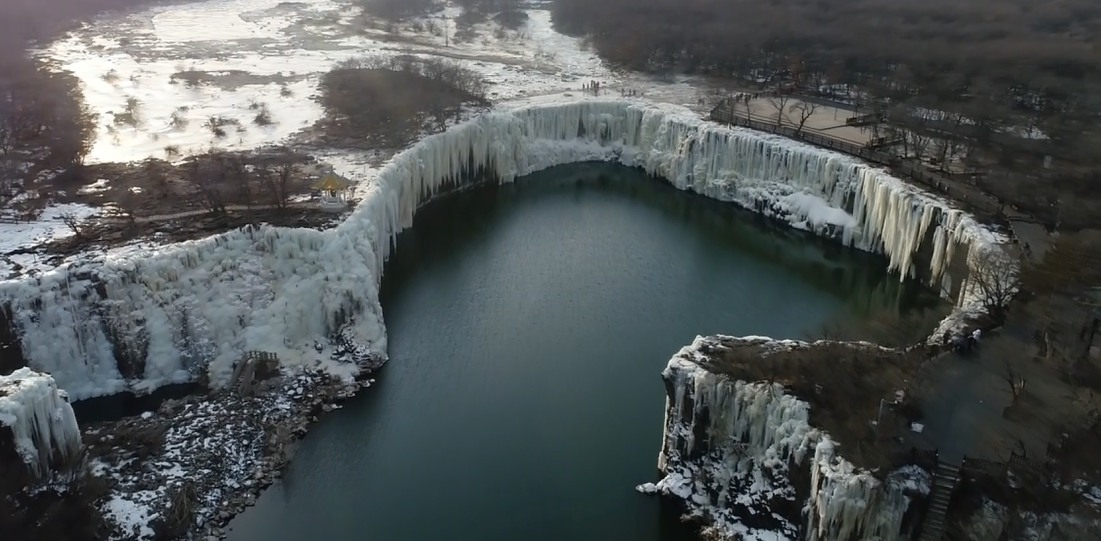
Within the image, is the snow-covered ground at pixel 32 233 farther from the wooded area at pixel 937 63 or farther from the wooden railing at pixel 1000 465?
the wooded area at pixel 937 63

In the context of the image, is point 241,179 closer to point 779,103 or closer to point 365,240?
point 365,240

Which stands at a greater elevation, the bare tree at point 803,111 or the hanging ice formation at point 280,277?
the bare tree at point 803,111

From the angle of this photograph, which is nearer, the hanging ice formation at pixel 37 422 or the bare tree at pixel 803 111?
the hanging ice formation at pixel 37 422

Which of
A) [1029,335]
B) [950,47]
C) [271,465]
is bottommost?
[271,465]

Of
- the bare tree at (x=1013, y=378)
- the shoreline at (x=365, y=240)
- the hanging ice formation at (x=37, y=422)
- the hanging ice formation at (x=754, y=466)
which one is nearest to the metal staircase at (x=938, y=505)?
the hanging ice formation at (x=754, y=466)

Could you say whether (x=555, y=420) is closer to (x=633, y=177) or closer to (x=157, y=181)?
(x=157, y=181)

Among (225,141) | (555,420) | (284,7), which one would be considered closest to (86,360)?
(555,420)
